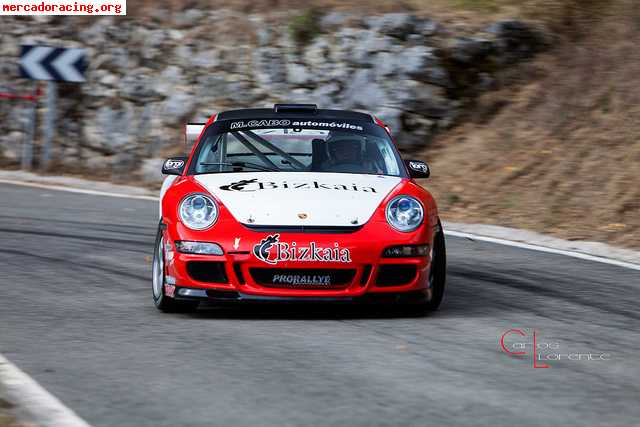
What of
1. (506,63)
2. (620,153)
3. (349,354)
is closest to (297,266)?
(349,354)

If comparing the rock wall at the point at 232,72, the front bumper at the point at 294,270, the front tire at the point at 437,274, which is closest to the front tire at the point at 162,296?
the front bumper at the point at 294,270

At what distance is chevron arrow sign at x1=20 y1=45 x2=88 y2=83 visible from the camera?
1719 cm

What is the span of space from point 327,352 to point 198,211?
149 cm

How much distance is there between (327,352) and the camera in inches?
239

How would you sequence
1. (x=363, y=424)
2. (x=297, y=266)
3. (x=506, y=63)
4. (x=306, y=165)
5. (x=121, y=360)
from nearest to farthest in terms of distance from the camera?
(x=363, y=424) < (x=121, y=360) < (x=297, y=266) < (x=306, y=165) < (x=506, y=63)

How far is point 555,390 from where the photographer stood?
5270 mm

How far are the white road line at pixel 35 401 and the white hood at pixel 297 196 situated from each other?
192 cm

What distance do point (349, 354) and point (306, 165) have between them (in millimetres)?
2367

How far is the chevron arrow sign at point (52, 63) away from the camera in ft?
56.4

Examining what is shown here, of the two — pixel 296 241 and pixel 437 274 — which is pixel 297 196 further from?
pixel 437 274

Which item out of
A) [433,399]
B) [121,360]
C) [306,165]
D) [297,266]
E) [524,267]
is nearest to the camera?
[433,399]

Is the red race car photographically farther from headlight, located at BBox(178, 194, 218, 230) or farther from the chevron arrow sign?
the chevron arrow sign

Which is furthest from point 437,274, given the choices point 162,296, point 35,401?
point 35,401

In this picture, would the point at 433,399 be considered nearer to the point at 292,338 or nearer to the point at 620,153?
the point at 292,338
